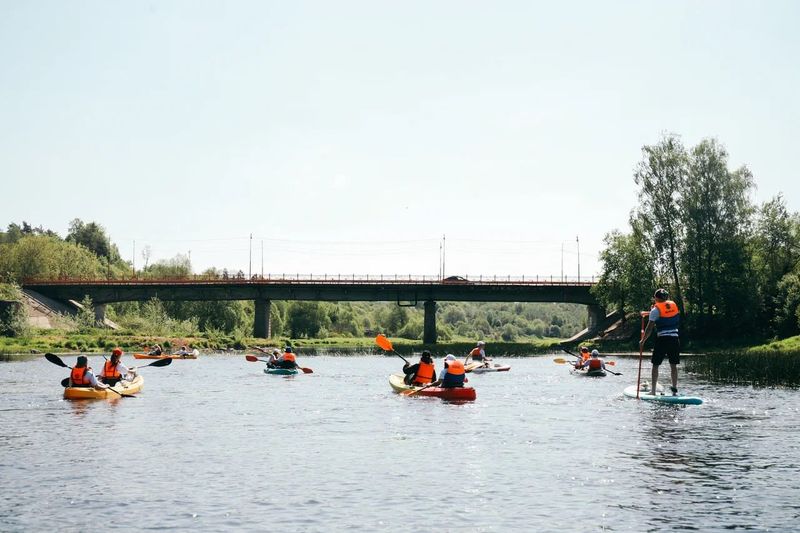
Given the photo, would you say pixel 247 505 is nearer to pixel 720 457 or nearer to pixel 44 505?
pixel 44 505

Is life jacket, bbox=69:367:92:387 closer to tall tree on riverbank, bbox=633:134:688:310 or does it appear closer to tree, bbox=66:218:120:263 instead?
tall tree on riverbank, bbox=633:134:688:310

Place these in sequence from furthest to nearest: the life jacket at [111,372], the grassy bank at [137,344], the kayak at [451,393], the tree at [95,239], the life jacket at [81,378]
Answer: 1. the tree at [95,239]
2. the grassy bank at [137,344]
3. the life jacket at [111,372]
4. the kayak at [451,393]
5. the life jacket at [81,378]

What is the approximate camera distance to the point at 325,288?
10200cm

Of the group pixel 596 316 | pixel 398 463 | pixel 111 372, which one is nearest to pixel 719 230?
pixel 596 316

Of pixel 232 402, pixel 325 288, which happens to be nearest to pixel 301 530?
pixel 232 402

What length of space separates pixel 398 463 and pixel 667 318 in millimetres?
12345

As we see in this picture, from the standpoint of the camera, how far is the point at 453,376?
34094 millimetres

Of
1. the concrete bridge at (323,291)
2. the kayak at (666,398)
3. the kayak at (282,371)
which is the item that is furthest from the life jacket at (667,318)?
the concrete bridge at (323,291)

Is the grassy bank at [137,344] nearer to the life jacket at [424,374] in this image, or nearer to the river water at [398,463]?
the river water at [398,463]

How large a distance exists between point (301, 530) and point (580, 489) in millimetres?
5782

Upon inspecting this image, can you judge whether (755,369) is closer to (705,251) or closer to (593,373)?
(593,373)

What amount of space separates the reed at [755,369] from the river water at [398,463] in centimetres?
581

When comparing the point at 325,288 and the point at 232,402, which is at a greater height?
the point at 325,288

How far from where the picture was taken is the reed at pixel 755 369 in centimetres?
4106
